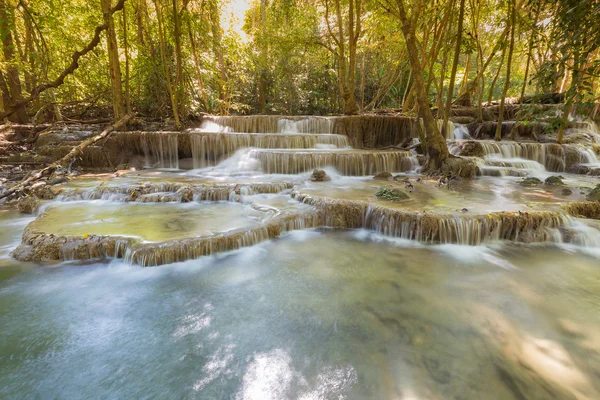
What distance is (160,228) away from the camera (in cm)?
441

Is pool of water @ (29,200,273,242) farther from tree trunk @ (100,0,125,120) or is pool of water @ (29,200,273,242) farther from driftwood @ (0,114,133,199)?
tree trunk @ (100,0,125,120)

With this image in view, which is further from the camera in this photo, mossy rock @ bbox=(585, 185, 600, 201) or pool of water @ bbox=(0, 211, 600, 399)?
mossy rock @ bbox=(585, 185, 600, 201)

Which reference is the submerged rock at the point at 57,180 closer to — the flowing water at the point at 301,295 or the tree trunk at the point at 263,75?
the flowing water at the point at 301,295

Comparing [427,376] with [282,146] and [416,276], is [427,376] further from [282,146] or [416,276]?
[282,146]

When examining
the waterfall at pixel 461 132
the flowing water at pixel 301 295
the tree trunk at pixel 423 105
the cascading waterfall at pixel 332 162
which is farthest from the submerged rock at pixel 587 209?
the waterfall at pixel 461 132

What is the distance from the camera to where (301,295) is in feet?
10.5

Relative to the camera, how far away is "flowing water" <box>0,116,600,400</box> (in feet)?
7.00

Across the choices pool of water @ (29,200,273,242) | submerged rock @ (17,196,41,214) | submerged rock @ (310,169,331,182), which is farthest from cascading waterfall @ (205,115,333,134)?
submerged rock @ (17,196,41,214)

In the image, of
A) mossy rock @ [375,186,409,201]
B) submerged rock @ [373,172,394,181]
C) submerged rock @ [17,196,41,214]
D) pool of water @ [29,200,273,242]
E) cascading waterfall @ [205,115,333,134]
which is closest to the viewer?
pool of water @ [29,200,273,242]

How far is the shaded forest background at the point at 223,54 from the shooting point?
9.00m

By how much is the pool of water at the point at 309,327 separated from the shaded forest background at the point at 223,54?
18.8 ft

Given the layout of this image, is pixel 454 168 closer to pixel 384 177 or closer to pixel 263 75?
pixel 384 177

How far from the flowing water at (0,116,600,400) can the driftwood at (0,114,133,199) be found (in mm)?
996

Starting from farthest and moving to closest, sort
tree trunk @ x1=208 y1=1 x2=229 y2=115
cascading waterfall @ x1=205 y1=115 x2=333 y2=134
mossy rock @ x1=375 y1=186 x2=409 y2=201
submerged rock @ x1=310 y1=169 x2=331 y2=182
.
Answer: tree trunk @ x1=208 y1=1 x2=229 y2=115 < cascading waterfall @ x1=205 y1=115 x2=333 y2=134 < submerged rock @ x1=310 y1=169 x2=331 y2=182 < mossy rock @ x1=375 y1=186 x2=409 y2=201
